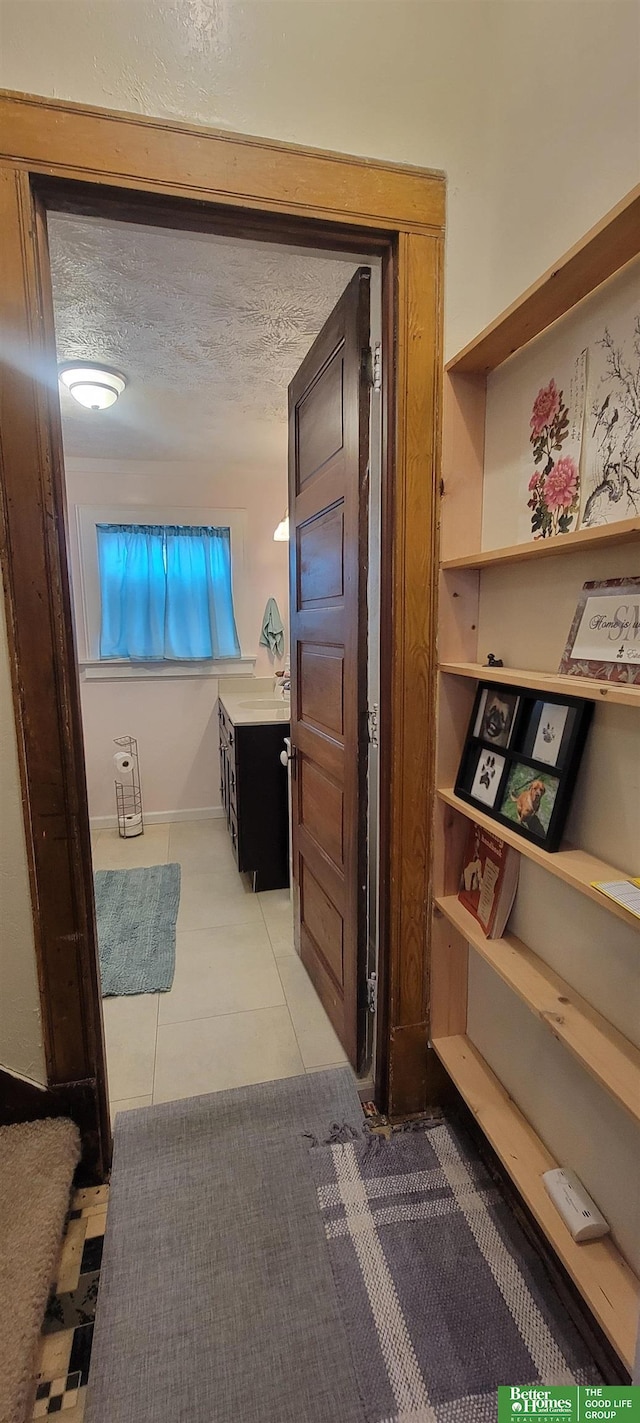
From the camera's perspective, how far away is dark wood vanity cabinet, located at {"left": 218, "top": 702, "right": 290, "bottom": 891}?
283 cm

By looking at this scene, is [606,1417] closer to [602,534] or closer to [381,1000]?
[381,1000]

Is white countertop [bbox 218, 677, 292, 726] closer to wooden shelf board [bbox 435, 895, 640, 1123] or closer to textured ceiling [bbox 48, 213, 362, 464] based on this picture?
textured ceiling [bbox 48, 213, 362, 464]

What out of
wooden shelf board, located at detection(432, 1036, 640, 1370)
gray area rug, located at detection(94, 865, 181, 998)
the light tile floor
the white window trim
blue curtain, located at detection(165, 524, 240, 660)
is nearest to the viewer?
wooden shelf board, located at detection(432, 1036, 640, 1370)

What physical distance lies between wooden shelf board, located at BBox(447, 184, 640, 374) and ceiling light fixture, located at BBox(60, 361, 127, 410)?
170cm

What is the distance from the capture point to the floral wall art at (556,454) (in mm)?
1054

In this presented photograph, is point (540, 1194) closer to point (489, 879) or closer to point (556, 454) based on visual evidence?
point (489, 879)

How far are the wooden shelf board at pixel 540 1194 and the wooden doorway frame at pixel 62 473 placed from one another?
16cm

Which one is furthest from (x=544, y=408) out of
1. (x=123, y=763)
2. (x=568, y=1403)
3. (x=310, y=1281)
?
(x=123, y=763)

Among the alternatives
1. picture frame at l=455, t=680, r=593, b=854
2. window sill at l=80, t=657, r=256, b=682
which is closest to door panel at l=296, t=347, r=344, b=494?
picture frame at l=455, t=680, r=593, b=854

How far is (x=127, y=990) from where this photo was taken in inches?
86.4

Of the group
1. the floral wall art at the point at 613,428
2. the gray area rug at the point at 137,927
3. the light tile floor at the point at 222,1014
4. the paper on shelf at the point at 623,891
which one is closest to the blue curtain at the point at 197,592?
the gray area rug at the point at 137,927

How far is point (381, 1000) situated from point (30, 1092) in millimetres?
881

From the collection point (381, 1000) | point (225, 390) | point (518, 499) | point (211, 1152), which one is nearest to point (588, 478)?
point (518, 499)

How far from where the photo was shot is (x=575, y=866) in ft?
3.26
